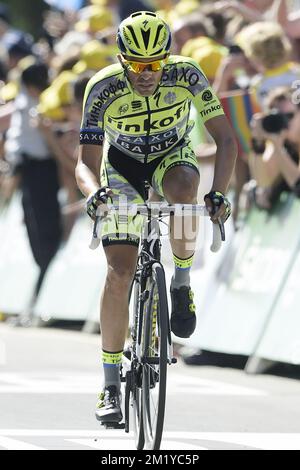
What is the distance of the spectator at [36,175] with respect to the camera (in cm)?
1575

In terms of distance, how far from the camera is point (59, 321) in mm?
15789

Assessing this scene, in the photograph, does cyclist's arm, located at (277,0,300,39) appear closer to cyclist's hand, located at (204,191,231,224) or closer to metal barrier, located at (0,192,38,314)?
metal barrier, located at (0,192,38,314)

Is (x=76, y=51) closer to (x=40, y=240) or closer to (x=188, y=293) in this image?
(x=40, y=240)

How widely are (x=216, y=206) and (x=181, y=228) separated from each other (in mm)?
584

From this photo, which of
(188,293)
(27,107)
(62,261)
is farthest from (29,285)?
(188,293)

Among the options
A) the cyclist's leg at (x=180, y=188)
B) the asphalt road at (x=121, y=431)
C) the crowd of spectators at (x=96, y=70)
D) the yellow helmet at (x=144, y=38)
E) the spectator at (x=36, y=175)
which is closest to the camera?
the yellow helmet at (x=144, y=38)

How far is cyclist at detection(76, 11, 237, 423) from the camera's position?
761 cm

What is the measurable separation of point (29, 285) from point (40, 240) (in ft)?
2.42

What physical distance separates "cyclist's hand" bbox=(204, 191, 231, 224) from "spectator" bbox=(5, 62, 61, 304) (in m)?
8.67

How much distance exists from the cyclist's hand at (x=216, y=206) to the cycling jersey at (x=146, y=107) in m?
0.71

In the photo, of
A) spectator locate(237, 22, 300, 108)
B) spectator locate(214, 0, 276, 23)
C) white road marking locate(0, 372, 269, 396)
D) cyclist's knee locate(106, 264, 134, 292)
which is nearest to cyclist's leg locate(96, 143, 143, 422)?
cyclist's knee locate(106, 264, 134, 292)

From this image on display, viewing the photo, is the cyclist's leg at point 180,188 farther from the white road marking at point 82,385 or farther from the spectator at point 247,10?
the spectator at point 247,10

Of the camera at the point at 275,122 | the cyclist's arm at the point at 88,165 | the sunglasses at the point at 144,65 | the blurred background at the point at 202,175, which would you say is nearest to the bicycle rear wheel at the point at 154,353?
the cyclist's arm at the point at 88,165

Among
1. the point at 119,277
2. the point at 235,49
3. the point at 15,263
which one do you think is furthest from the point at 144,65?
the point at 15,263
